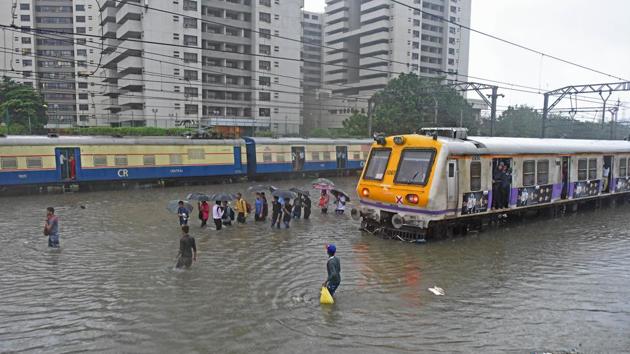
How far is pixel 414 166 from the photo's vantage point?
44.4 feet

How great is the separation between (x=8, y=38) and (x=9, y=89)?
3508 cm

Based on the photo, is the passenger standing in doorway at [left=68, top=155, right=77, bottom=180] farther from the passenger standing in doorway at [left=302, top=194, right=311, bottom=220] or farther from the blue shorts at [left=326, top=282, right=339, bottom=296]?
the blue shorts at [left=326, top=282, right=339, bottom=296]

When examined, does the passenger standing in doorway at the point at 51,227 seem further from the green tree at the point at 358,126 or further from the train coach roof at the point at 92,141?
the green tree at the point at 358,126

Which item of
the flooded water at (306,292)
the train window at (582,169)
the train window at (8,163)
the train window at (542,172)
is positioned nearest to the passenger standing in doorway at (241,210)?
the flooded water at (306,292)

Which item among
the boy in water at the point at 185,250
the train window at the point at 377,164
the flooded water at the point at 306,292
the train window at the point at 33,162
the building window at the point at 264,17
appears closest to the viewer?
the flooded water at the point at 306,292

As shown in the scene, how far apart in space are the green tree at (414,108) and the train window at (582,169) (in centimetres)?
3014

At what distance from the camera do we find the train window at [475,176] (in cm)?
1389

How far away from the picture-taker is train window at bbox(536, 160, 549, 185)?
53.3 ft

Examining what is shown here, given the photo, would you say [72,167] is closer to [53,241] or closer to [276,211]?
[53,241]

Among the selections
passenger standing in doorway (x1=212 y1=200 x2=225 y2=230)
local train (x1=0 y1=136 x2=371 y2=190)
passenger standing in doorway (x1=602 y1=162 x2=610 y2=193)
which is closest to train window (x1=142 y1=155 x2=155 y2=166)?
local train (x1=0 y1=136 x2=371 y2=190)

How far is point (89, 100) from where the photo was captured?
262ft

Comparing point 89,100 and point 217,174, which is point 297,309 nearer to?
point 217,174

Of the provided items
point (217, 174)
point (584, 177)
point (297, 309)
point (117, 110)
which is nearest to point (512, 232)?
point (584, 177)

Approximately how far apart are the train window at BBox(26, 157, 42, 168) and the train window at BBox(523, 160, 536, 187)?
70.5 feet
